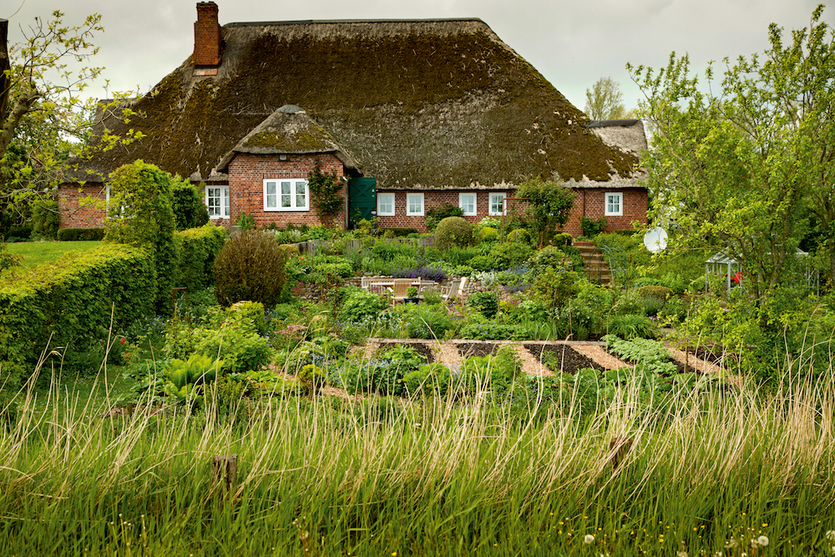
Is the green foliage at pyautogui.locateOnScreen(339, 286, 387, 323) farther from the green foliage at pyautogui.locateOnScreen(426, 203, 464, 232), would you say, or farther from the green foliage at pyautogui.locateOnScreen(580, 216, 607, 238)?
the green foliage at pyautogui.locateOnScreen(580, 216, 607, 238)

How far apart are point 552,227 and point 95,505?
1697cm

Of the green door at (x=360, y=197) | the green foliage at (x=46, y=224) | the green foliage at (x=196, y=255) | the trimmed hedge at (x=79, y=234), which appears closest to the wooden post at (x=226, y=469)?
the green foliage at (x=196, y=255)

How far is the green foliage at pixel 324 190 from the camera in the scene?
862 inches

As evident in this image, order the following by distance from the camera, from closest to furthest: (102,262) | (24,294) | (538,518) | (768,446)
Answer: (538,518), (768,446), (24,294), (102,262)

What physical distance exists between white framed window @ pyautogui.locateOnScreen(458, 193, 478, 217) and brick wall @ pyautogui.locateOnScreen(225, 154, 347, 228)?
4.66 m

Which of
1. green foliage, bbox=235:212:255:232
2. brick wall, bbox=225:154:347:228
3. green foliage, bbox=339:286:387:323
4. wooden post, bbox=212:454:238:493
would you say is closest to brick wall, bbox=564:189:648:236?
brick wall, bbox=225:154:347:228

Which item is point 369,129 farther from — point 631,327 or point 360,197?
point 631,327

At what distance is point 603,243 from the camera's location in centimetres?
1803

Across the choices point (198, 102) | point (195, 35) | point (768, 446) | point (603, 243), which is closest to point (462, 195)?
point (603, 243)

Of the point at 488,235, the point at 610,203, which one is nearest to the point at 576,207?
the point at 610,203

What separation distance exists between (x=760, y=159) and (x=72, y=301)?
6.97 metres

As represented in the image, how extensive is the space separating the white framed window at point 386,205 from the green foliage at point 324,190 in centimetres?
294

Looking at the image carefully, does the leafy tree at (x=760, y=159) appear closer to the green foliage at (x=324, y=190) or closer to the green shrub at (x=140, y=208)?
the green shrub at (x=140, y=208)

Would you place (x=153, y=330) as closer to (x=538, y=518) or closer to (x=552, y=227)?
(x=538, y=518)
